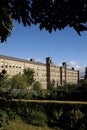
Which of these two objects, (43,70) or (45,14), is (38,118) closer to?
(45,14)

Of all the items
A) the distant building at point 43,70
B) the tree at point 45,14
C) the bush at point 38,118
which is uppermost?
the distant building at point 43,70

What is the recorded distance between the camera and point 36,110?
76.8 feet

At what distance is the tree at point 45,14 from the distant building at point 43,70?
68347 mm

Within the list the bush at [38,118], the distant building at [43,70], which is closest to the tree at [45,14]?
the bush at [38,118]

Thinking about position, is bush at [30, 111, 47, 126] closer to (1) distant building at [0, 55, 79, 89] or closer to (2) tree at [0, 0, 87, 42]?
(2) tree at [0, 0, 87, 42]

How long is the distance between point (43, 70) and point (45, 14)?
10680 centimetres

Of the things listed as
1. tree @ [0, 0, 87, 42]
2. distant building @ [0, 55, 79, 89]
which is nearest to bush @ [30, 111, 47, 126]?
tree @ [0, 0, 87, 42]

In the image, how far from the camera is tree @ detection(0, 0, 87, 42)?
4.12 m

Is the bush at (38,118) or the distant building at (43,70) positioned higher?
the distant building at (43,70)

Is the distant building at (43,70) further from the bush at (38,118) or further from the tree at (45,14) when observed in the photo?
the tree at (45,14)

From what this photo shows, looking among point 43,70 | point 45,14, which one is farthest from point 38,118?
point 43,70

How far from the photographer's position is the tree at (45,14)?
412 cm

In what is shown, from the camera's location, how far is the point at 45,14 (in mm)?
4355

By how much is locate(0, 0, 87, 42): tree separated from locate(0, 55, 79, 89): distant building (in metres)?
68.3
